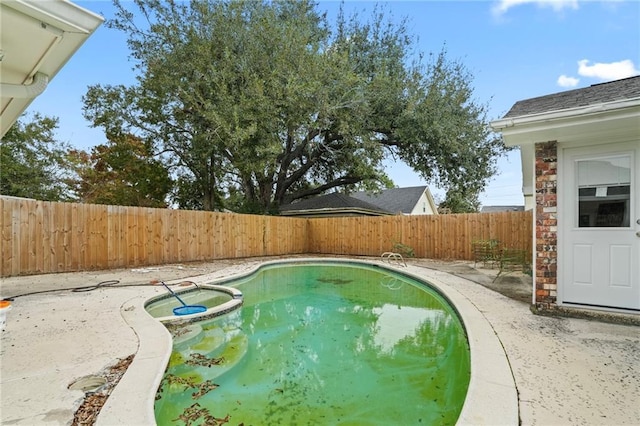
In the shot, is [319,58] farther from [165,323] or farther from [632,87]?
[165,323]

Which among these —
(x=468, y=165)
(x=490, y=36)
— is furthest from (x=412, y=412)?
(x=468, y=165)

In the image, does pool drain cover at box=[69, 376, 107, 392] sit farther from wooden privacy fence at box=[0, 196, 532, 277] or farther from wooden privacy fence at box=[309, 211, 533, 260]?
wooden privacy fence at box=[309, 211, 533, 260]

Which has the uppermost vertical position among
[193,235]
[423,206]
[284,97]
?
[284,97]

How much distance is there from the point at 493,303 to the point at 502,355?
218 cm

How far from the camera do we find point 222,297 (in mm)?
5973

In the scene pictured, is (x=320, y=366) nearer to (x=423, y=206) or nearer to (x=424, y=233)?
(x=424, y=233)

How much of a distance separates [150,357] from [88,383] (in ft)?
1.59

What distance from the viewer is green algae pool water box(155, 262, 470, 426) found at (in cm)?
243

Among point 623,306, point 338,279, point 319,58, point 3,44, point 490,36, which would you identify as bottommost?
point 338,279

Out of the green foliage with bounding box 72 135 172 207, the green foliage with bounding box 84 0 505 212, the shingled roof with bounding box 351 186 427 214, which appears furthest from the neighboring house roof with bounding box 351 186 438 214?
the green foliage with bounding box 72 135 172 207

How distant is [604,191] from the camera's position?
398 centimetres

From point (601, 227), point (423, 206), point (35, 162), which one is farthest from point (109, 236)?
point (423, 206)

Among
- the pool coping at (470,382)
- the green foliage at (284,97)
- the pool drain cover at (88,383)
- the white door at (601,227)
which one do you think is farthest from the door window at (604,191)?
the green foliage at (284,97)

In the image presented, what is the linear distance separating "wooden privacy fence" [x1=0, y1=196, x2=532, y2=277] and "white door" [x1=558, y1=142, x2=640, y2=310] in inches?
267
